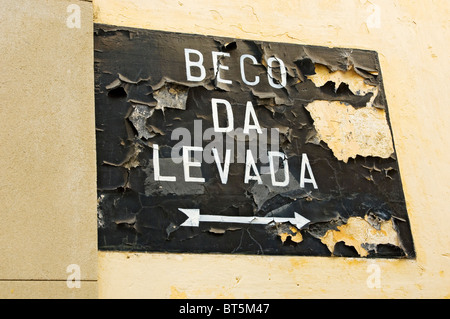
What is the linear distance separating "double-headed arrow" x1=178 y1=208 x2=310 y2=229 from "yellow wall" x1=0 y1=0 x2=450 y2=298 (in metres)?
0.20

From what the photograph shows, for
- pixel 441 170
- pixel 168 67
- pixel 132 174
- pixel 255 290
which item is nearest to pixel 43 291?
pixel 132 174

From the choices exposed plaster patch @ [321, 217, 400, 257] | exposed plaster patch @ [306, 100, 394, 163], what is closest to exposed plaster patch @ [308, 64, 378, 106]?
exposed plaster patch @ [306, 100, 394, 163]

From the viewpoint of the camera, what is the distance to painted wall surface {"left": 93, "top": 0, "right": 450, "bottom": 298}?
3.90 metres

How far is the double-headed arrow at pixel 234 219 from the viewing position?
4.02 metres

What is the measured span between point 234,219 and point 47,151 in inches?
41.5

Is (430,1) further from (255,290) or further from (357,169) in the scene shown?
(255,290)

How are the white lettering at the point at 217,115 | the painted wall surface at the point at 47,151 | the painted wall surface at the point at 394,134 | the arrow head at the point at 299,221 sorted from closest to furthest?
the painted wall surface at the point at 47,151, the painted wall surface at the point at 394,134, the arrow head at the point at 299,221, the white lettering at the point at 217,115

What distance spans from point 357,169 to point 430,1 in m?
1.41

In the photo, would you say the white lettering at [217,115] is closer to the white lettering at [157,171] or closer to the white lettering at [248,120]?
the white lettering at [248,120]

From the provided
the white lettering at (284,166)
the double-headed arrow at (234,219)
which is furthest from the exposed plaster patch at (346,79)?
the double-headed arrow at (234,219)

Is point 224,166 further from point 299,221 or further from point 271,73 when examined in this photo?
point 271,73

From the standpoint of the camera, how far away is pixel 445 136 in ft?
15.2

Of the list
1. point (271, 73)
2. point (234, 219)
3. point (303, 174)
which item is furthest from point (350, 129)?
point (234, 219)

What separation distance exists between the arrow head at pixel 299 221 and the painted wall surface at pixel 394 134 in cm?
19
